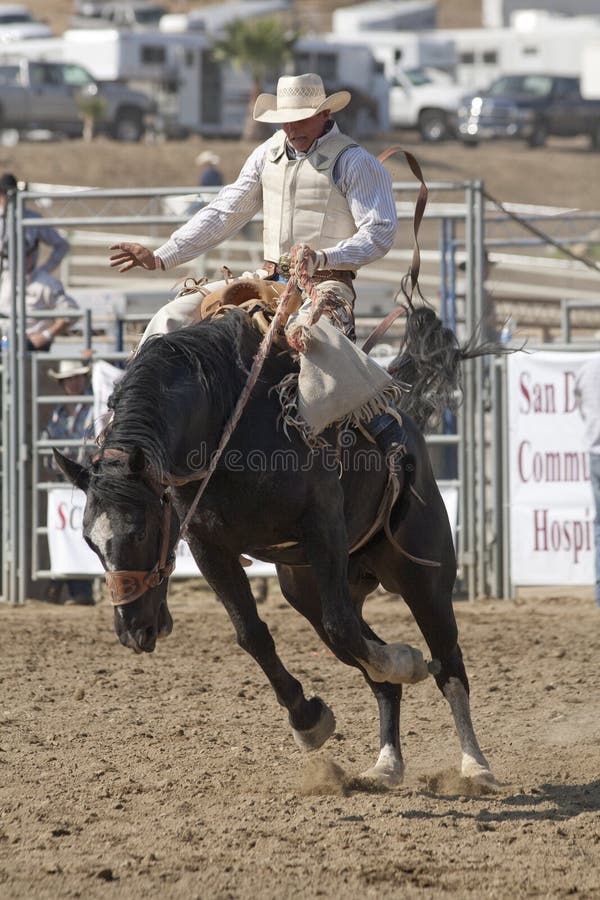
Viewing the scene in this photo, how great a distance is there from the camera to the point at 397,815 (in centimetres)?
498

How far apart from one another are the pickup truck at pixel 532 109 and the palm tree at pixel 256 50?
202 inches

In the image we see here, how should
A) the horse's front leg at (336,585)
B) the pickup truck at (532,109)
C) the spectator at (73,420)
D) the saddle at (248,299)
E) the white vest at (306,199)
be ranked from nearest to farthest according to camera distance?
Result: 1. the horse's front leg at (336,585)
2. the saddle at (248,299)
3. the white vest at (306,199)
4. the spectator at (73,420)
5. the pickup truck at (532,109)

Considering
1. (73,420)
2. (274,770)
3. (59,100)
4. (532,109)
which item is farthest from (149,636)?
(532,109)

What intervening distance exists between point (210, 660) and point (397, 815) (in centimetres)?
358

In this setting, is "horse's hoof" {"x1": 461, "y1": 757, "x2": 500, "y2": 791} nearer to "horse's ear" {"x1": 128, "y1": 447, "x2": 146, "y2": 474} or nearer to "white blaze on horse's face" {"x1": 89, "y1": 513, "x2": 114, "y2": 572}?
"white blaze on horse's face" {"x1": 89, "y1": 513, "x2": 114, "y2": 572}

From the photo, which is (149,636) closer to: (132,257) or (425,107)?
(132,257)

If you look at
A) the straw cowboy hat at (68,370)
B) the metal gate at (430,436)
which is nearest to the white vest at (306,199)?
the metal gate at (430,436)

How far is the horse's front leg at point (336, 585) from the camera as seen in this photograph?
16.4 ft

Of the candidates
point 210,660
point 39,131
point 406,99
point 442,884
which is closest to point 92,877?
point 442,884

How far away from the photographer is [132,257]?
5438 millimetres

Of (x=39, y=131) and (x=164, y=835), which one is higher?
(x=39, y=131)

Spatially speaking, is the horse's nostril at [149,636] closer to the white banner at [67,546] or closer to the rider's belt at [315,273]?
the rider's belt at [315,273]

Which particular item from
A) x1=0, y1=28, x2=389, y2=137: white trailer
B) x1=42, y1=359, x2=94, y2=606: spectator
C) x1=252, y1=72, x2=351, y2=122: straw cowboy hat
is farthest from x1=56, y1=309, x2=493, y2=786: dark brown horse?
x1=0, y1=28, x2=389, y2=137: white trailer

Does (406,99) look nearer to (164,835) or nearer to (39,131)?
(39,131)
